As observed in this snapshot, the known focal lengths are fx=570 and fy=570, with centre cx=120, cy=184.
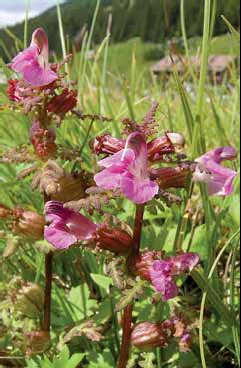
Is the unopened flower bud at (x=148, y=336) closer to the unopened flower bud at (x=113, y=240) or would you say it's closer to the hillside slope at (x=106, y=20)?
the unopened flower bud at (x=113, y=240)

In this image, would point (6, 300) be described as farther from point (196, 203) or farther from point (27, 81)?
point (196, 203)

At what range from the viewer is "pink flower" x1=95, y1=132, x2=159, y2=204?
729mm

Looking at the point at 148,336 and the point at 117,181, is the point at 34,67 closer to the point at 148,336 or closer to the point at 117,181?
the point at 117,181

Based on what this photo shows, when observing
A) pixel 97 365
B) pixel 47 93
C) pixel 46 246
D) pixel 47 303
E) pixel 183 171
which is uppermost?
pixel 47 93

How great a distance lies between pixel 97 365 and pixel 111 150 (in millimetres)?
438

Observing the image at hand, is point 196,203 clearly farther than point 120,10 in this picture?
No

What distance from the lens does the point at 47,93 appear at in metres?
0.94

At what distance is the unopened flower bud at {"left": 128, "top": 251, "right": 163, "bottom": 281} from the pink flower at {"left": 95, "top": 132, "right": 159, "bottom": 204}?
0.13 meters

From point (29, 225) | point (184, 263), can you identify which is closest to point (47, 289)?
point (29, 225)

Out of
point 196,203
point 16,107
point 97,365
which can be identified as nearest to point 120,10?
point 196,203

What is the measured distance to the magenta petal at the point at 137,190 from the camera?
725 mm

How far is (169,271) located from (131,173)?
162mm

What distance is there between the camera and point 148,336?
3.02ft

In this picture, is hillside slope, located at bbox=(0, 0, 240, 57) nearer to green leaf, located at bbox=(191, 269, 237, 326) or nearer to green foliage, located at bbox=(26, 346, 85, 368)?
green leaf, located at bbox=(191, 269, 237, 326)
